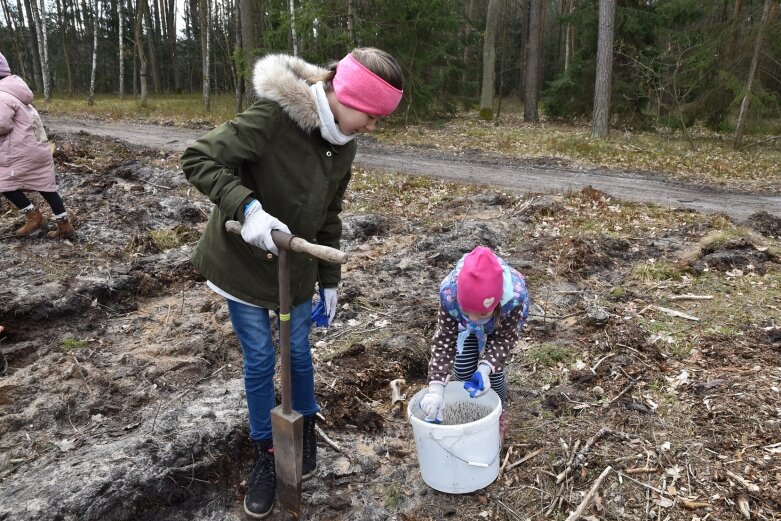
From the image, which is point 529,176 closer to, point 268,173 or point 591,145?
point 591,145

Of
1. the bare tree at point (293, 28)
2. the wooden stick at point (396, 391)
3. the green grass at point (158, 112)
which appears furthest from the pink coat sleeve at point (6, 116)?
the green grass at point (158, 112)

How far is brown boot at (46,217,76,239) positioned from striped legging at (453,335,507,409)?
15.9 ft

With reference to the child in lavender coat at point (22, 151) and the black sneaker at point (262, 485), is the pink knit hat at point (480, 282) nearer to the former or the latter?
the black sneaker at point (262, 485)

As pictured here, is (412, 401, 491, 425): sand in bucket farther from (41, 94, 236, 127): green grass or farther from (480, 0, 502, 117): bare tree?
(480, 0, 502, 117): bare tree

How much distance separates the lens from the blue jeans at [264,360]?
238cm

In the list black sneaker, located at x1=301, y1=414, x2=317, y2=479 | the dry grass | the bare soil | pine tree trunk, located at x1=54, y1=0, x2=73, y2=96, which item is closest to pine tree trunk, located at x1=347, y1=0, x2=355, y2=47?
the dry grass

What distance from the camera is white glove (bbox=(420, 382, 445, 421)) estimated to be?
255cm

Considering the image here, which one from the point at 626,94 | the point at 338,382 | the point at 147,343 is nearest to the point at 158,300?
the point at 147,343

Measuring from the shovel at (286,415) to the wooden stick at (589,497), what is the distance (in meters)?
1.24

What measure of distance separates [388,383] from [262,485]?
125cm

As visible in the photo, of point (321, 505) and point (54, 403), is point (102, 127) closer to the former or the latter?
point (54, 403)

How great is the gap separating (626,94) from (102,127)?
15522 mm

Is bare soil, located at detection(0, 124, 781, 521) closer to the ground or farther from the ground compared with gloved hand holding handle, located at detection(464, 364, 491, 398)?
closer to the ground

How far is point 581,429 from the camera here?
3.06 metres
